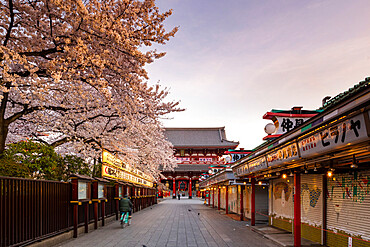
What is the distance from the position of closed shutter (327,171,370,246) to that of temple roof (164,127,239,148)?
190 feet

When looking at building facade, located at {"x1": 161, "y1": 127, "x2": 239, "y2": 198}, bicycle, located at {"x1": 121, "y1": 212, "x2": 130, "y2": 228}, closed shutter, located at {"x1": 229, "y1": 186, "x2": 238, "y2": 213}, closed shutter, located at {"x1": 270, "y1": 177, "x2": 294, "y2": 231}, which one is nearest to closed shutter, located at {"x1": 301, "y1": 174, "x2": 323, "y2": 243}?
closed shutter, located at {"x1": 270, "y1": 177, "x2": 294, "y2": 231}

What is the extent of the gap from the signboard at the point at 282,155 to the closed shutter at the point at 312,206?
202 cm

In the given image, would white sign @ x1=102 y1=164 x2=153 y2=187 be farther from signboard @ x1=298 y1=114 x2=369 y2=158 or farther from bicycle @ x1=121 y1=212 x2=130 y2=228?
signboard @ x1=298 y1=114 x2=369 y2=158

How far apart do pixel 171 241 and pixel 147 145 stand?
8727 mm

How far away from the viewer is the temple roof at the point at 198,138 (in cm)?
7000

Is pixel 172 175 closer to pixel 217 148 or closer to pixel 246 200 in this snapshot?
pixel 217 148

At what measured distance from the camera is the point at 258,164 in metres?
12.4

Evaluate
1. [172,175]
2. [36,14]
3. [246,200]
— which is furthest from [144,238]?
[172,175]

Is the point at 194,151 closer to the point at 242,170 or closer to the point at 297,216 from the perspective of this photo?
the point at 242,170

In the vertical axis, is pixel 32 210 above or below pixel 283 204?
above

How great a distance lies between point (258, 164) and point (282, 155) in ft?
10.7

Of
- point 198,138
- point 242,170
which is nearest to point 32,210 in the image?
point 242,170

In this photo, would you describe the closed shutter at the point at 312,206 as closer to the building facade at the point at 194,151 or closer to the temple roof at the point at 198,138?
the building facade at the point at 194,151

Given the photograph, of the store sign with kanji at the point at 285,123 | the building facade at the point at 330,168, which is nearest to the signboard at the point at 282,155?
the building facade at the point at 330,168
